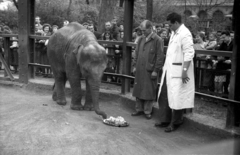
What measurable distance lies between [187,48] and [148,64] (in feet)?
4.46

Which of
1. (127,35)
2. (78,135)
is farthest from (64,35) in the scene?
(78,135)

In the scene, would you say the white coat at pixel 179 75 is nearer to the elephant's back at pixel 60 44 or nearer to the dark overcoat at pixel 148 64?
the dark overcoat at pixel 148 64

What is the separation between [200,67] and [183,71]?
1896 millimetres

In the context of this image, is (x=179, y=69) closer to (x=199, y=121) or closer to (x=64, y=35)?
(x=199, y=121)

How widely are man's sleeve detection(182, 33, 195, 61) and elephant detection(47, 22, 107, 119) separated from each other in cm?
185

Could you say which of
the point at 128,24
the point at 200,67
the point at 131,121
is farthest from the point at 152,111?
the point at 128,24

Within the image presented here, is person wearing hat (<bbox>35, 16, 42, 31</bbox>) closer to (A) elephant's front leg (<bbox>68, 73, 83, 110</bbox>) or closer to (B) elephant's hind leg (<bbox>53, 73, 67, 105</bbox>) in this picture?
(B) elephant's hind leg (<bbox>53, 73, 67, 105</bbox>)

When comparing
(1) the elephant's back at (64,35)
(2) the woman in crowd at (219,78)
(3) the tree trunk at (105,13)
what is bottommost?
(2) the woman in crowd at (219,78)

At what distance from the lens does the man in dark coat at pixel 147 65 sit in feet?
25.3

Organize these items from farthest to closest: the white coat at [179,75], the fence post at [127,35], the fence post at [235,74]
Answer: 1. the fence post at [127,35]
2. the white coat at [179,75]
3. the fence post at [235,74]

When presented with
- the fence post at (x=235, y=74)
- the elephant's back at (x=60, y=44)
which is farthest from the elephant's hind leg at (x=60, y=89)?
the fence post at (x=235, y=74)

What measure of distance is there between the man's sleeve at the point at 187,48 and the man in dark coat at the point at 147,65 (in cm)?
102

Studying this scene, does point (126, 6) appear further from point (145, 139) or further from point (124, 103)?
point (145, 139)

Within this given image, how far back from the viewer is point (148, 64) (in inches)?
307
